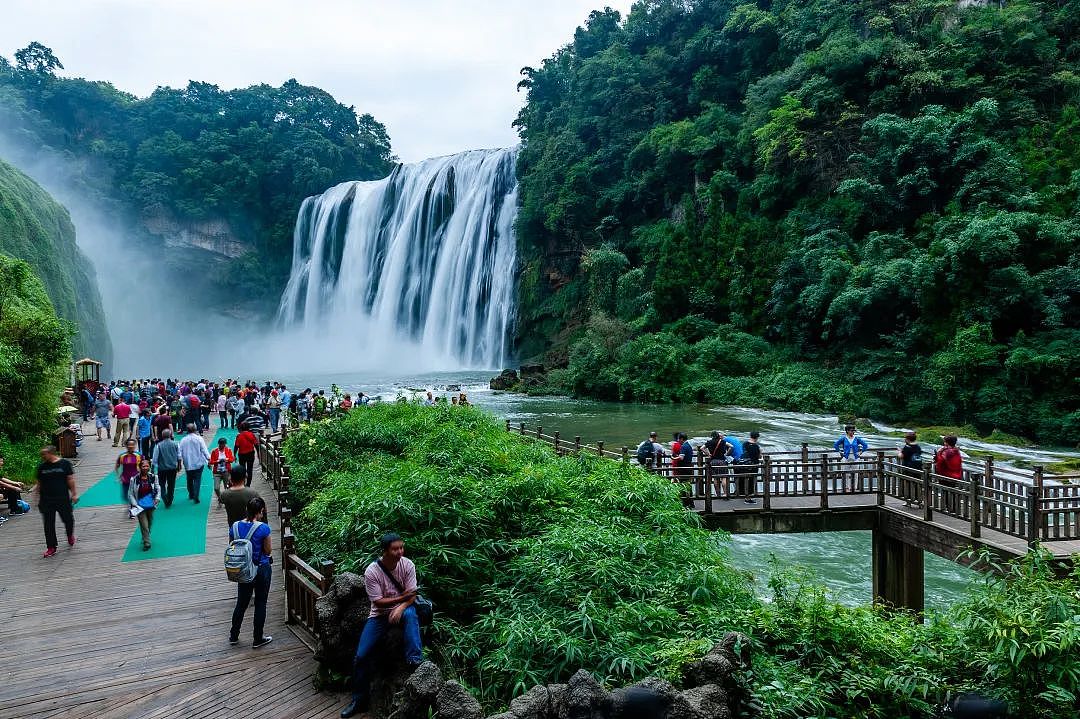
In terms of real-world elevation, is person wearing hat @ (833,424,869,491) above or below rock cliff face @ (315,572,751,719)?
above

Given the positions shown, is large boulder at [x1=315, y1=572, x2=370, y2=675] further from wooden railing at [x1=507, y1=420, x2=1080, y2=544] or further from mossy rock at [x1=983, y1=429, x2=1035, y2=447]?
mossy rock at [x1=983, y1=429, x2=1035, y2=447]

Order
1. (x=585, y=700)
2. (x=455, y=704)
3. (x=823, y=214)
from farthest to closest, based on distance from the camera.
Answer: (x=823, y=214)
(x=455, y=704)
(x=585, y=700)

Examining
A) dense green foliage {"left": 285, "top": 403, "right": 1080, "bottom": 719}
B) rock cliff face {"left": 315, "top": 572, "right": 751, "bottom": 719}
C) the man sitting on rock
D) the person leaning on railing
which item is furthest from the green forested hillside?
the person leaning on railing

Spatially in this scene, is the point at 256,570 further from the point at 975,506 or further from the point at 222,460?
the point at 975,506

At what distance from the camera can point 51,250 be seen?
98.5 feet

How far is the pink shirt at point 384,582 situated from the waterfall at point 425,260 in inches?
1593

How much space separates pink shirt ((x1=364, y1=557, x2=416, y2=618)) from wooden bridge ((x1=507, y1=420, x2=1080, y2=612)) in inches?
213

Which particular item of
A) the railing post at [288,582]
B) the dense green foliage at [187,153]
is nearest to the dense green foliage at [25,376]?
the railing post at [288,582]

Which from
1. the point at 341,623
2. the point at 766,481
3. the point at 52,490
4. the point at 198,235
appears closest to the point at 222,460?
the point at 52,490

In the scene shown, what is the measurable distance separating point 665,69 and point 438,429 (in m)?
39.9

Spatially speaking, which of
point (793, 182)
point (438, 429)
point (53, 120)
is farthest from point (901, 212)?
point (53, 120)

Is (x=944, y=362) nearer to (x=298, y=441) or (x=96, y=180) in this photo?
(x=298, y=441)

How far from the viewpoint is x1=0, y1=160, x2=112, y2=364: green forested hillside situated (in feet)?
88.1

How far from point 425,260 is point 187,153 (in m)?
31.5
